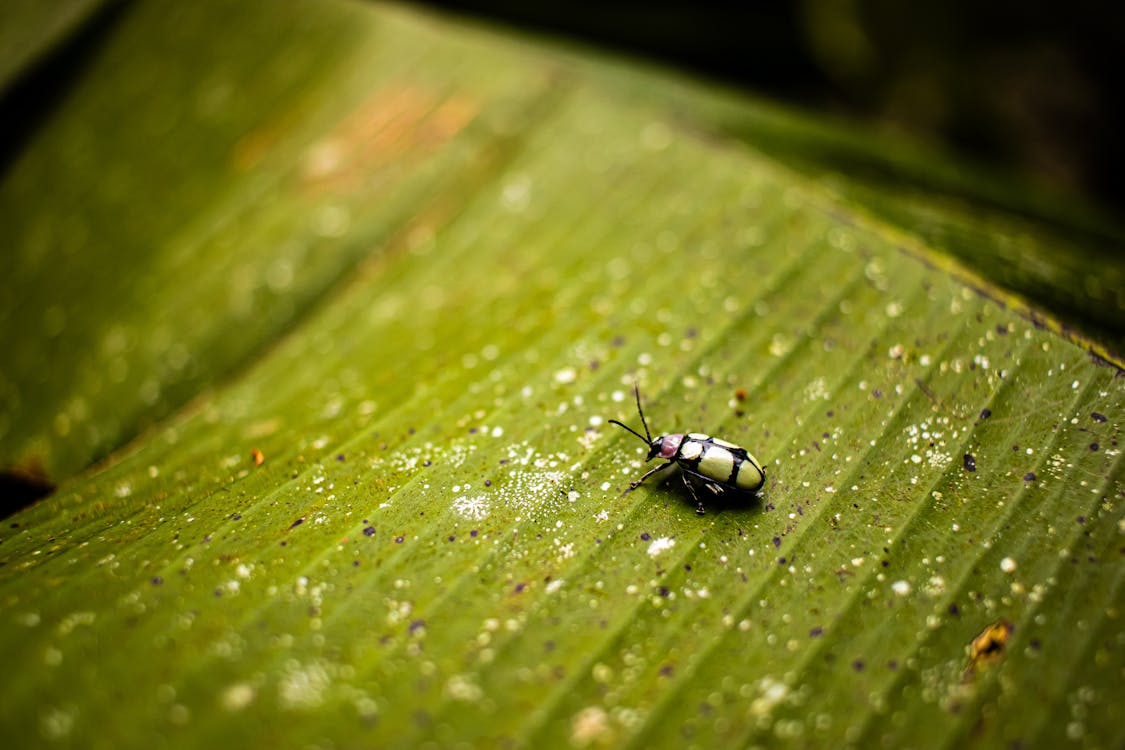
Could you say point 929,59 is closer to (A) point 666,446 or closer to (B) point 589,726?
(A) point 666,446

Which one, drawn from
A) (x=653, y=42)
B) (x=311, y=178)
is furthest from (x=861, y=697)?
(x=653, y=42)

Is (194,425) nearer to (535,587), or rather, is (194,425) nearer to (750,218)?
(535,587)

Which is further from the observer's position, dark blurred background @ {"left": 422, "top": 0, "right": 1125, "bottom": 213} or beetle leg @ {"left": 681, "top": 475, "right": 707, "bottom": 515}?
dark blurred background @ {"left": 422, "top": 0, "right": 1125, "bottom": 213}

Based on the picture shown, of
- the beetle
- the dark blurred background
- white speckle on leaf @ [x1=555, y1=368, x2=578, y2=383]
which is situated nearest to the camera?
the beetle

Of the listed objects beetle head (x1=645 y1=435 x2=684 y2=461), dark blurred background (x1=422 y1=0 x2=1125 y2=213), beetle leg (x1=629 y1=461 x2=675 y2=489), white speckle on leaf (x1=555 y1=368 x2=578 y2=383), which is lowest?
beetle leg (x1=629 y1=461 x2=675 y2=489)

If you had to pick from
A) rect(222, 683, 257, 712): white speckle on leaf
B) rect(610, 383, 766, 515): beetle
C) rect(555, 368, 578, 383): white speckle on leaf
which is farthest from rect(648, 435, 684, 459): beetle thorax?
rect(222, 683, 257, 712): white speckle on leaf

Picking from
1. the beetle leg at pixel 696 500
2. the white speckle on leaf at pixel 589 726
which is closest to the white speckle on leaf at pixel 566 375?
the beetle leg at pixel 696 500

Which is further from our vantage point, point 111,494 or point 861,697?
point 111,494

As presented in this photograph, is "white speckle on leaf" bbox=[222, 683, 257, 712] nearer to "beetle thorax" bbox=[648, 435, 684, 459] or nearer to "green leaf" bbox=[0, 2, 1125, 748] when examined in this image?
"green leaf" bbox=[0, 2, 1125, 748]
